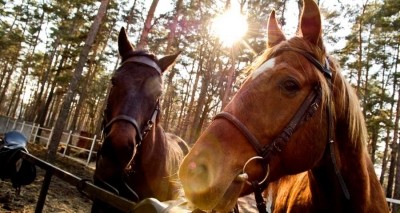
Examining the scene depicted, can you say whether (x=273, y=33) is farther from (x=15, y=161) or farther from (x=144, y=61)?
(x=15, y=161)

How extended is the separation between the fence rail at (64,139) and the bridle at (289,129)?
529 inches

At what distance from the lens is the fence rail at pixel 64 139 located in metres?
16.3

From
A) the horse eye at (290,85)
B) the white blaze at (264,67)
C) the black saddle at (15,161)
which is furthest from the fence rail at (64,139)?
the horse eye at (290,85)

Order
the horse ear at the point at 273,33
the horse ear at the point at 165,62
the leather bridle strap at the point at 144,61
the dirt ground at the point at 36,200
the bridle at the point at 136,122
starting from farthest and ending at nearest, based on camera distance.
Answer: the dirt ground at the point at 36,200 → the horse ear at the point at 165,62 → the leather bridle strap at the point at 144,61 → the bridle at the point at 136,122 → the horse ear at the point at 273,33

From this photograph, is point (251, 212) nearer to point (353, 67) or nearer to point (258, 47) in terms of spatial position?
point (258, 47)

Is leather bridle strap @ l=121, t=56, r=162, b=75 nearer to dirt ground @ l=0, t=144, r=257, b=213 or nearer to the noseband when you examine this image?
the noseband

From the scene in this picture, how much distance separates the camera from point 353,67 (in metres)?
24.9

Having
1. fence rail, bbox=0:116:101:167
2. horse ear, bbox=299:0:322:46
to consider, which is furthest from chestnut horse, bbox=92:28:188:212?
fence rail, bbox=0:116:101:167

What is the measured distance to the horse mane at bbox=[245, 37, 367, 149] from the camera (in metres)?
2.12

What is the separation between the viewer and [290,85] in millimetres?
1906

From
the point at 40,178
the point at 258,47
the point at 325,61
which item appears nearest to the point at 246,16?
the point at 258,47

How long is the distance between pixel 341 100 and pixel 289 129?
58 centimetres

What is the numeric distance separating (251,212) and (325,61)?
31.3ft

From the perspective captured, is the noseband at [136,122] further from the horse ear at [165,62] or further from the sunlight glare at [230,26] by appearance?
the sunlight glare at [230,26]
